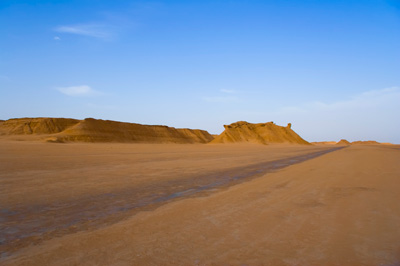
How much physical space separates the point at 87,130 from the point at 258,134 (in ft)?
173

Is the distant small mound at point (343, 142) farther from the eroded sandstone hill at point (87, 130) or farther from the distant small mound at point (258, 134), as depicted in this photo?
the eroded sandstone hill at point (87, 130)

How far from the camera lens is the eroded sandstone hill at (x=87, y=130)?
71.6 m

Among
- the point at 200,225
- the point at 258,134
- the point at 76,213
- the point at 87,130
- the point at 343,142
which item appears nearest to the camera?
the point at 200,225

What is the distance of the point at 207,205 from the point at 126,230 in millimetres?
1942

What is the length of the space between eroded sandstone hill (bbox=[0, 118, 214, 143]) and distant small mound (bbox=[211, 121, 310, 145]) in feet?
81.6

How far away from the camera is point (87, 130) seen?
73812 mm

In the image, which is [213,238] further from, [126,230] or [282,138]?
[282,138]

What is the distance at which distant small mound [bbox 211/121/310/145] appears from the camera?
82.2 metres

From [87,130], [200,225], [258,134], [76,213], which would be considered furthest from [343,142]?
[76,213]

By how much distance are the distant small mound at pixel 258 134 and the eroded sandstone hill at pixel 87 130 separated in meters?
24.9

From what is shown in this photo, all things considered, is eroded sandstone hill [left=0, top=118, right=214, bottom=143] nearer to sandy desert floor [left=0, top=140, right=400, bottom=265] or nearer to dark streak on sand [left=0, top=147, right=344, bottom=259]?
dark streak on sand [left=0, top=147, right=344, bottom=259]

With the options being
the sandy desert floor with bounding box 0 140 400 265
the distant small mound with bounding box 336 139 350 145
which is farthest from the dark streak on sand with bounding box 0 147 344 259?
the distant small mound with bounding box 336 139 350 145

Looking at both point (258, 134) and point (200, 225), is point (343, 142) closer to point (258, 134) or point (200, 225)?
point (258, 134)

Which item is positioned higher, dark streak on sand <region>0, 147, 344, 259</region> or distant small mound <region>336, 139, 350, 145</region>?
distant small mound <region>336, 139, 350, 145</region>
